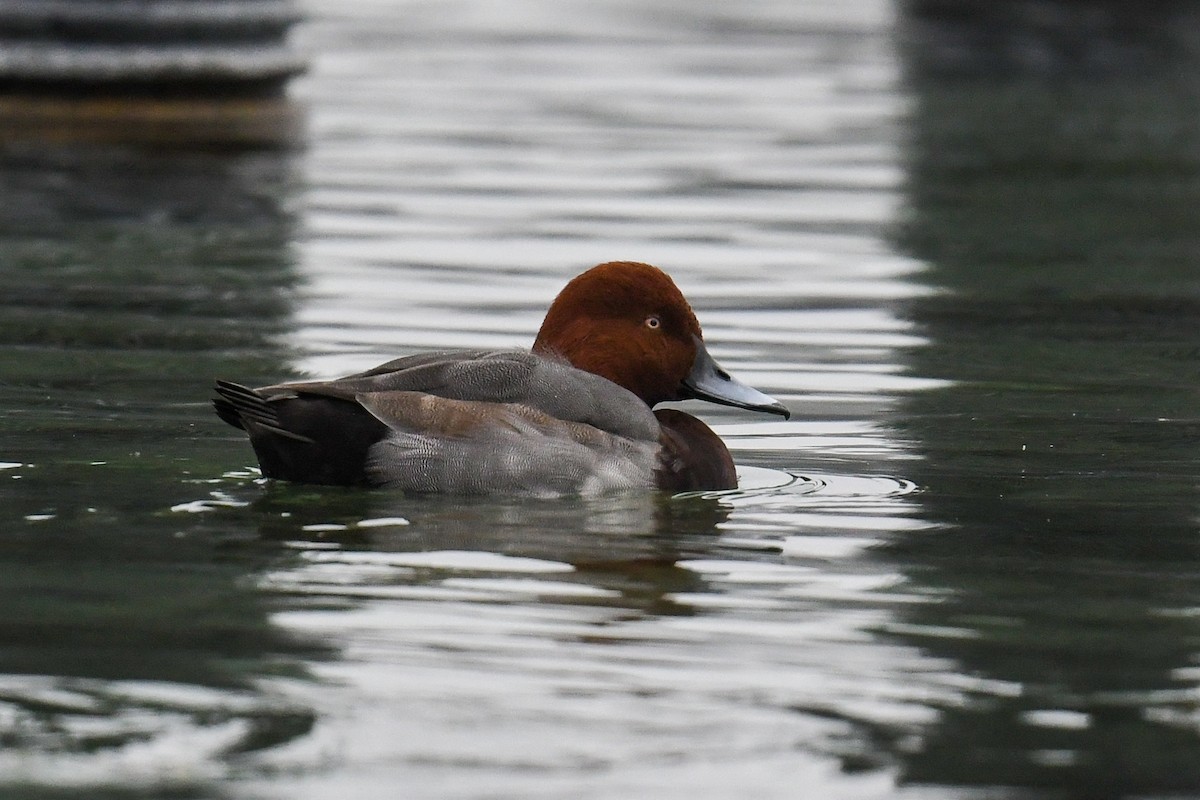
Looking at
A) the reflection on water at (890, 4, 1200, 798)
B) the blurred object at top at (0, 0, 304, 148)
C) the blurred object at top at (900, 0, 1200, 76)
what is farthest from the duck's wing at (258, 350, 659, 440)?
the blurred object at top at (900, 0, 1200, 76)

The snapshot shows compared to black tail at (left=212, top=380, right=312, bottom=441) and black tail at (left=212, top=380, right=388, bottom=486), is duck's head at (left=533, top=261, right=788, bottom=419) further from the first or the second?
black tail at (left=212, top=380, right=312, bottom=441)

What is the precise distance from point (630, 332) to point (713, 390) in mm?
376

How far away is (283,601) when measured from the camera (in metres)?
5.96

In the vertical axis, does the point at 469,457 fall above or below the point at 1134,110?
below

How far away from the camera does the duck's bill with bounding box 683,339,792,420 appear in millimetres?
7660

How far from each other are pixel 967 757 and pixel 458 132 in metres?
15.1

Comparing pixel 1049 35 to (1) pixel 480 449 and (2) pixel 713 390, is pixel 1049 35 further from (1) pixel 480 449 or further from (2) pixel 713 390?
(1) pixel 480 449

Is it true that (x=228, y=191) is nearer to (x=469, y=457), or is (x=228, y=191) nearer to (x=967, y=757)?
(x=469, y=457)

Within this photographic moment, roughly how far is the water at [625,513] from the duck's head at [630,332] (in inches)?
16.0

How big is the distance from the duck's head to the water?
1.33 feet

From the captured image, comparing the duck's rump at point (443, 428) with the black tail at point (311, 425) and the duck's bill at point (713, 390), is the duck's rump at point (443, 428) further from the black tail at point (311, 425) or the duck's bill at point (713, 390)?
the duck's bill at point (713, 390)

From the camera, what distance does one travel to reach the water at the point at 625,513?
4.90 metres

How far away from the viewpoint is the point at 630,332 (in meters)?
7.46

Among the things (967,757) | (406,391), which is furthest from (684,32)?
(967,757)
